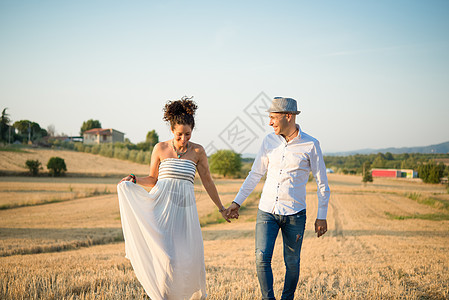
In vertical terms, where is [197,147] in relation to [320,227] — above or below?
above

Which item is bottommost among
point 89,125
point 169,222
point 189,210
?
point 169,222

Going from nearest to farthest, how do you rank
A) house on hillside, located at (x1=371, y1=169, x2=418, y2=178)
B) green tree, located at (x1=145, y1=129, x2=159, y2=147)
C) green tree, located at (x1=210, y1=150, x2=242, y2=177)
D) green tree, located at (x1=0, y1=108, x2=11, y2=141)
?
green tree, located at (x1=210, y1=150, x2=242, y2=177), green tree, located at (x1=0, y1=108, x2=11, y2=141), house on hillside, located at (x1=371, y1=169, x2=418, y2=178), green tree, located at (x1=145, y1=129, x2=159, y2=147)

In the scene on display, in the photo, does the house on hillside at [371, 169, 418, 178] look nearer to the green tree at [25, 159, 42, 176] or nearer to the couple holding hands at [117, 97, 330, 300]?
the green tree at [25, 159, 42, 176]

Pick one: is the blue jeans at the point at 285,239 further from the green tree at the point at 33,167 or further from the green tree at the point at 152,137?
the green tree at the point at 152,137

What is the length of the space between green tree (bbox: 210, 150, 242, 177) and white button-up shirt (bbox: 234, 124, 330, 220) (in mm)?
62412

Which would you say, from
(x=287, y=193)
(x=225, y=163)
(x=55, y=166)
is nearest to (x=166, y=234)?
(x=287, y=193)

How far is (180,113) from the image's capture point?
443 cm

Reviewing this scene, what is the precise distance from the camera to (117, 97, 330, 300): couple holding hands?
13.4 ft

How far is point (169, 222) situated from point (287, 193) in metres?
1.48

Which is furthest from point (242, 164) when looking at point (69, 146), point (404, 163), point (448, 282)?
point (448, 282)

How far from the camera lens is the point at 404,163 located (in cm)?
10094

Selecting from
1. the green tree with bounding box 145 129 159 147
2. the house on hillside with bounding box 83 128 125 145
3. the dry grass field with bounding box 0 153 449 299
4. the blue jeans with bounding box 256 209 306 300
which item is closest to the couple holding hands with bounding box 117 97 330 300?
the blue jeans with bounding box 256 209 306 300

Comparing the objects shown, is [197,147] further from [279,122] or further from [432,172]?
[432,172]

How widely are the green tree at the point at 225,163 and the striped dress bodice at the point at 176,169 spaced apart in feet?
205
